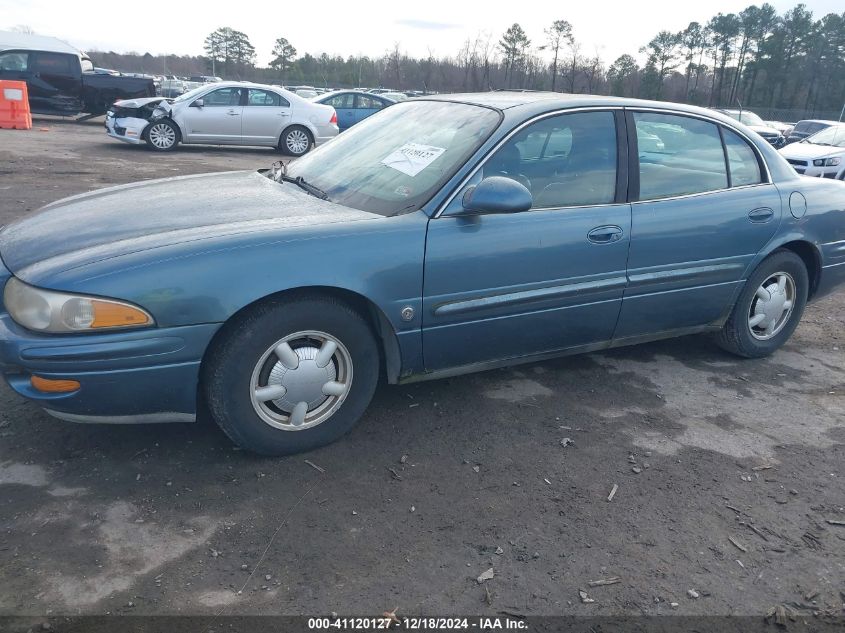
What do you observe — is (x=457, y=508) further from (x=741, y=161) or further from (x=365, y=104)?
(x=365, y=104)

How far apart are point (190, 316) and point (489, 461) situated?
1.44 meters

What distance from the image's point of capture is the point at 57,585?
2252 mm

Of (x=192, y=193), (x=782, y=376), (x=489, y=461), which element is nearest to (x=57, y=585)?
(x=489, y=461)

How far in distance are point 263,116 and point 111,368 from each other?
1292cm

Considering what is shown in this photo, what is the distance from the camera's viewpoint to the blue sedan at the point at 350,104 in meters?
17.8

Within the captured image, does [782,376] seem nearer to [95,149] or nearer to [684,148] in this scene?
[684,148]

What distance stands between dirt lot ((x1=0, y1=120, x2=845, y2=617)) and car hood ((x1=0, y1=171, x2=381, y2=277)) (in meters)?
0.84

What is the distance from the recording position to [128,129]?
14023mm

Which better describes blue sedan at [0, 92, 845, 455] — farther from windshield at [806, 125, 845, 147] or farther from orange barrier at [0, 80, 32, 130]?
orange barrier at [0, 80, 32, 130]

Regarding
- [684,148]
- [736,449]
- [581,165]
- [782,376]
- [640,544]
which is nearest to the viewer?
[640,544]

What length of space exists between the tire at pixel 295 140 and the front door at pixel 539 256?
11965 millimetres

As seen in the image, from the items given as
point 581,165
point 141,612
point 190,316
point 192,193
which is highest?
point 581,165

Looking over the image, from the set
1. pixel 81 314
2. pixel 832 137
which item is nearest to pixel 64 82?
pixel 832 137

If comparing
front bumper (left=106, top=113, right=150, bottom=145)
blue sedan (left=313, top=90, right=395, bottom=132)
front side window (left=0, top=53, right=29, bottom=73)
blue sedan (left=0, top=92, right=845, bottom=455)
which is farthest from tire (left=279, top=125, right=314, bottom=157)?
blue sedan (left=0, top=92, right=845, bottom=455)
